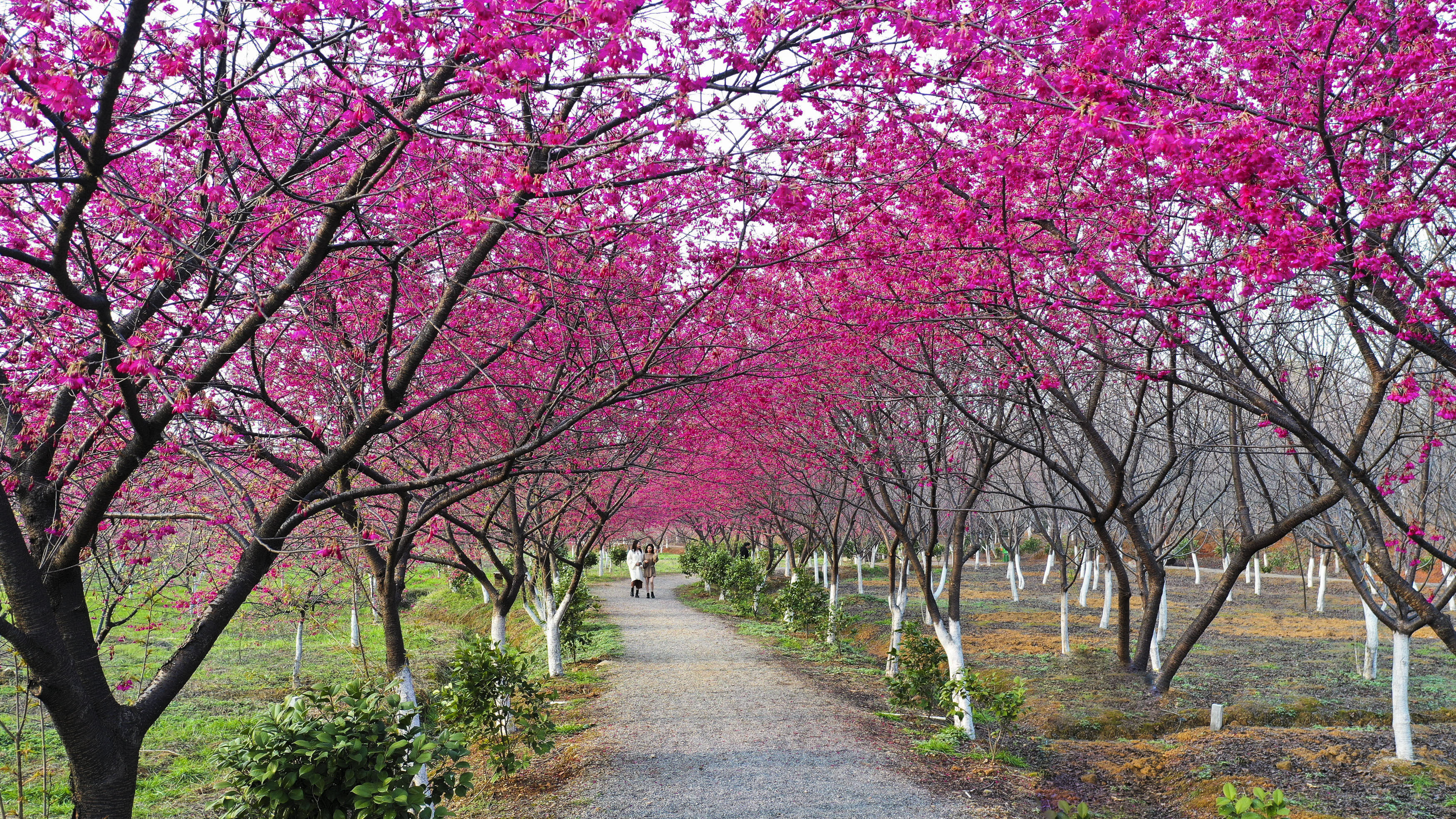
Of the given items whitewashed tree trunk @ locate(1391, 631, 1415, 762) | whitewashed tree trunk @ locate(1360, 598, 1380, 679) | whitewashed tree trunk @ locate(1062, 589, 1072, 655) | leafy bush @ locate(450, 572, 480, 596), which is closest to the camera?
whitewashed tree trunk @ locate(1391, 631, 1415, 762)

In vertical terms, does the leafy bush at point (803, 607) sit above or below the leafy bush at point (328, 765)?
below

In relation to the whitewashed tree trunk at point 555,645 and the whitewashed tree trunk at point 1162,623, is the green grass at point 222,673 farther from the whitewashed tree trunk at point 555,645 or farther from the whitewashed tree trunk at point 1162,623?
the whitewashed tree trunk at point 1162,623

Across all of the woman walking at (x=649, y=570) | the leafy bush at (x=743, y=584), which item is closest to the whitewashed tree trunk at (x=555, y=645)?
the leafy bush at (x=743, y=584)

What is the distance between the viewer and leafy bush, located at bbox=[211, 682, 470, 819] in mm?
4500

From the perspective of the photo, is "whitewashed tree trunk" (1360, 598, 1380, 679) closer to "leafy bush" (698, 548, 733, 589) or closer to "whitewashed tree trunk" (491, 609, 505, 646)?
"whitewashed tree trunk" (491, 609, 505, 646)

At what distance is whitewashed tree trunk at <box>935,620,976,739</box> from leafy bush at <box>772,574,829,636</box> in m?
7.42

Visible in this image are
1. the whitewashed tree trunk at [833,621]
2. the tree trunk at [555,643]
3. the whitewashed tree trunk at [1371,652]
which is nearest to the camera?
the whitewashed tree trunk at [1371,652]

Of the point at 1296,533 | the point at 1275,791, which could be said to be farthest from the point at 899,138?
the point at 1296,533

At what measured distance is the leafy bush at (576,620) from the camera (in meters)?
15.1

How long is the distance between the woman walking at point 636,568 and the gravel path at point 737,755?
49.6 ft

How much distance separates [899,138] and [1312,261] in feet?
9.65

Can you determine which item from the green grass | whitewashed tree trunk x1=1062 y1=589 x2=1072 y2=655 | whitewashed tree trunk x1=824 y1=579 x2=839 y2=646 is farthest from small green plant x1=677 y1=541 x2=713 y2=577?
whitewashed tree trunk x1=1062 y1=589 x2=1072 y2=655

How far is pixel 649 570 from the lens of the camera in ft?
102

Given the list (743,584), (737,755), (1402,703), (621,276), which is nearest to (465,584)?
(743,584)
